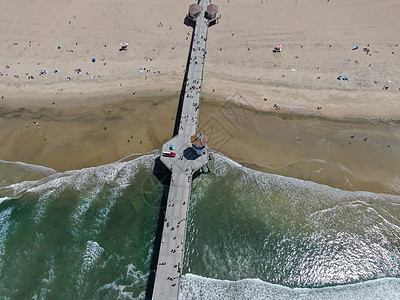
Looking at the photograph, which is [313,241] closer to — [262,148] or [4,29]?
[262,148]

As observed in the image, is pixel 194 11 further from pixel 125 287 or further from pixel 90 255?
pixel 125 287

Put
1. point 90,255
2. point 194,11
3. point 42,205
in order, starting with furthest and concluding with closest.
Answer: point 194,11 < point 42,205 < point 90,255

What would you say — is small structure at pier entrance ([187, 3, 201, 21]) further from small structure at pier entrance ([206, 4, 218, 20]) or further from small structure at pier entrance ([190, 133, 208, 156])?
small structure at pier entrance ([190, 133, 208, 156])

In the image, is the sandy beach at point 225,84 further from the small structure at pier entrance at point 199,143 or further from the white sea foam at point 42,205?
the small structure at pier entrance at point 199,143

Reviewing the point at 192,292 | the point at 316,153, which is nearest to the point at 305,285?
the point at 192,292

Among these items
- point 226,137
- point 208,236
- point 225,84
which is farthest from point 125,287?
point 225,84
